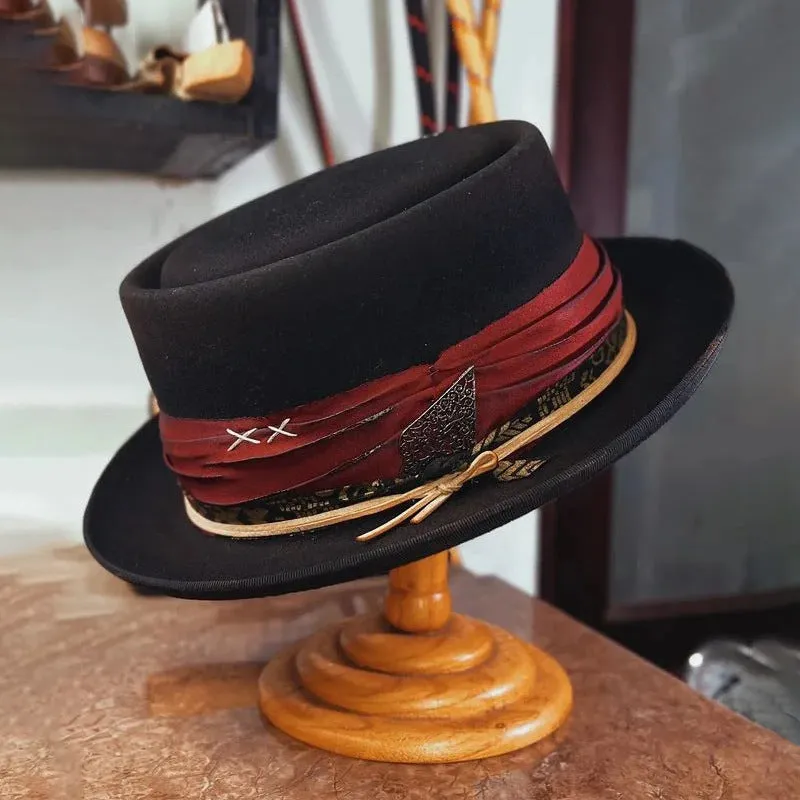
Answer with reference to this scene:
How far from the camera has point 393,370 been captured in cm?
52

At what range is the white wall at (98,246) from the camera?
1.00 metres

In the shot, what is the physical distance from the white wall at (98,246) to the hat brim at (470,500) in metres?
0.32

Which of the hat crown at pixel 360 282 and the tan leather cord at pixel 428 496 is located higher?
the hat crown at pixel 360 282

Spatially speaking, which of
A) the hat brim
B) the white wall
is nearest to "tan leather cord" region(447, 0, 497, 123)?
the white wall

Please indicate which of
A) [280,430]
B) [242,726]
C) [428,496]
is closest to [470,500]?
[428,496]

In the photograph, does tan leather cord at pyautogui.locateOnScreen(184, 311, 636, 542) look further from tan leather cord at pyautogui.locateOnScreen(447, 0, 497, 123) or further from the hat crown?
tan leather cord at pyautogui.locateOnScreen(447, 0, 497, 123)

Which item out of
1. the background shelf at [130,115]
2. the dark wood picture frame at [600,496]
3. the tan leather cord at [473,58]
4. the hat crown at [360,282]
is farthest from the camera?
the dark wood picture frame at [600,496]

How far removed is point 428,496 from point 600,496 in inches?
30.8

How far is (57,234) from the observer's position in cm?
100

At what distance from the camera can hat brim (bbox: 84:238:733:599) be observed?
0.50 metres

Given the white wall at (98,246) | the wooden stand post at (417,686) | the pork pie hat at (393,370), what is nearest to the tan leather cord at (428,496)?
the pork pie hat at (393,370)

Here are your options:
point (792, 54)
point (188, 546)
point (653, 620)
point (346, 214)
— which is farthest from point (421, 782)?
point (792, 54)

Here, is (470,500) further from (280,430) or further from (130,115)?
(130,115)

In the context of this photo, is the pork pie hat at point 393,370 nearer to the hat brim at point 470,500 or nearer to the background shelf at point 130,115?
the hat brim at point 470,500
